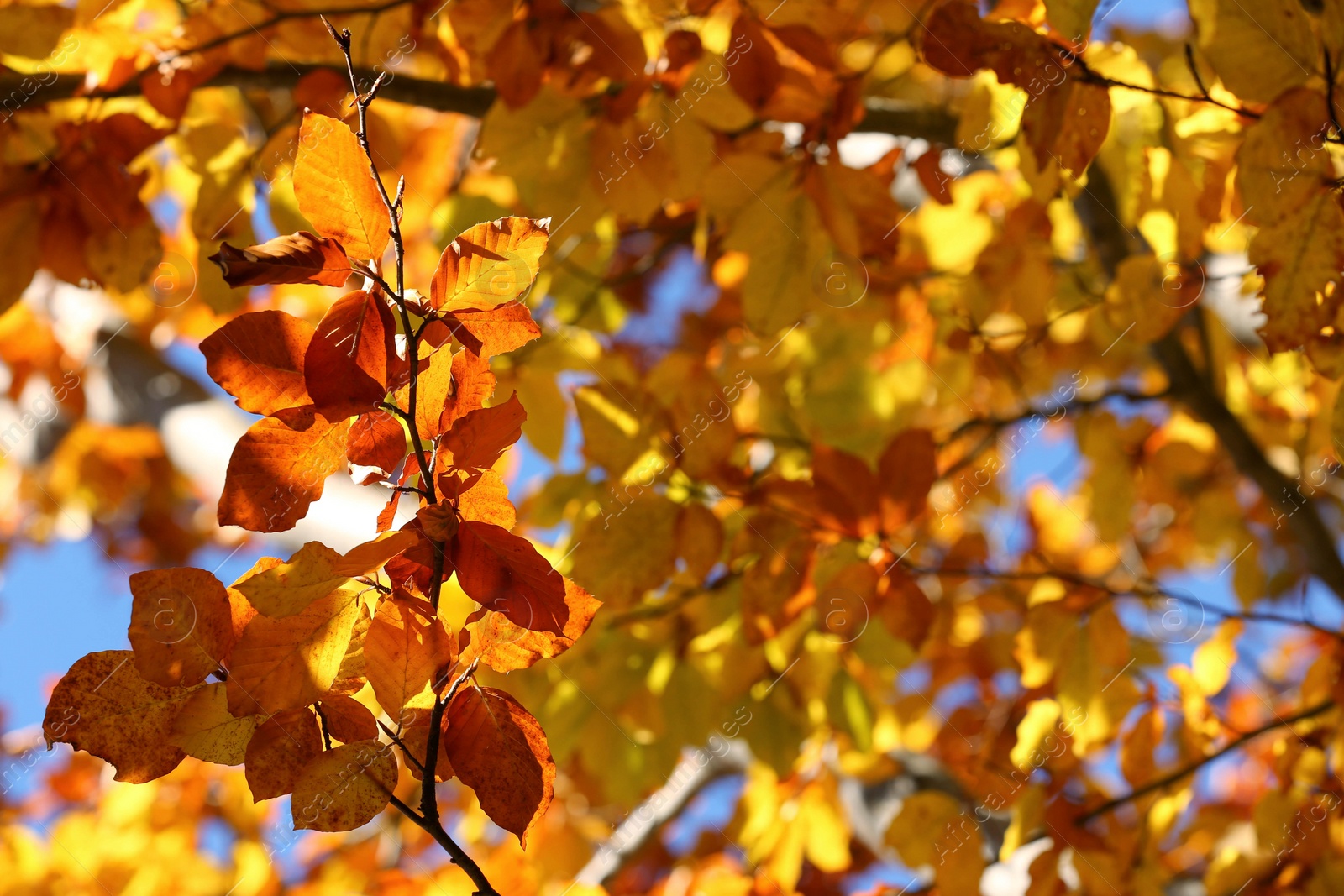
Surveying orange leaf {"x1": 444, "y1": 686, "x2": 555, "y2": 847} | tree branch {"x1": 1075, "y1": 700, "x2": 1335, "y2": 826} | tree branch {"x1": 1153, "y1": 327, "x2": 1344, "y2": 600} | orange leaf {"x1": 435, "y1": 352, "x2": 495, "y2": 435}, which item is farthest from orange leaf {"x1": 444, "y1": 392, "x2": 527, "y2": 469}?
tree branch {"x1": 1153, "y1": 327, "x2": 1344, "y2": 600}

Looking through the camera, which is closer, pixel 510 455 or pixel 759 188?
pixel 759 188

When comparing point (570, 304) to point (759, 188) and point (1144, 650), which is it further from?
point (1144, 650)

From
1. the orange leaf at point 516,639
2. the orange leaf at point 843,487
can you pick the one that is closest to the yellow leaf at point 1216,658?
the orange leaf at point 843,487

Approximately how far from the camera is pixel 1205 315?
1232 mm

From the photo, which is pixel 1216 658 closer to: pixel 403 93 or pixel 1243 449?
pixel 1243 449

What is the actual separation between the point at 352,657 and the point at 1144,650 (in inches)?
49.3

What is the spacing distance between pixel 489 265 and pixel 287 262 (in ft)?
0.31

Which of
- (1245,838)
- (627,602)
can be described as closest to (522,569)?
(627,602)

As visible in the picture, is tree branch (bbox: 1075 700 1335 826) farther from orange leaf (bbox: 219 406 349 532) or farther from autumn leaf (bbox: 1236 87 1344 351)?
orange leaf (bbox: 219 406 349 532)

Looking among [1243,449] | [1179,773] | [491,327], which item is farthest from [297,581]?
[1243,449]

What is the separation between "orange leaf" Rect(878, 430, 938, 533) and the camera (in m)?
0.90

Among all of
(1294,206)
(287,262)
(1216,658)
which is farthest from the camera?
(1216,658)

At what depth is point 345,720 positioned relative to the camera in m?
0.48

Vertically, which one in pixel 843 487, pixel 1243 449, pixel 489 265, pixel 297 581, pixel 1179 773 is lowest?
pixel 1179 773
